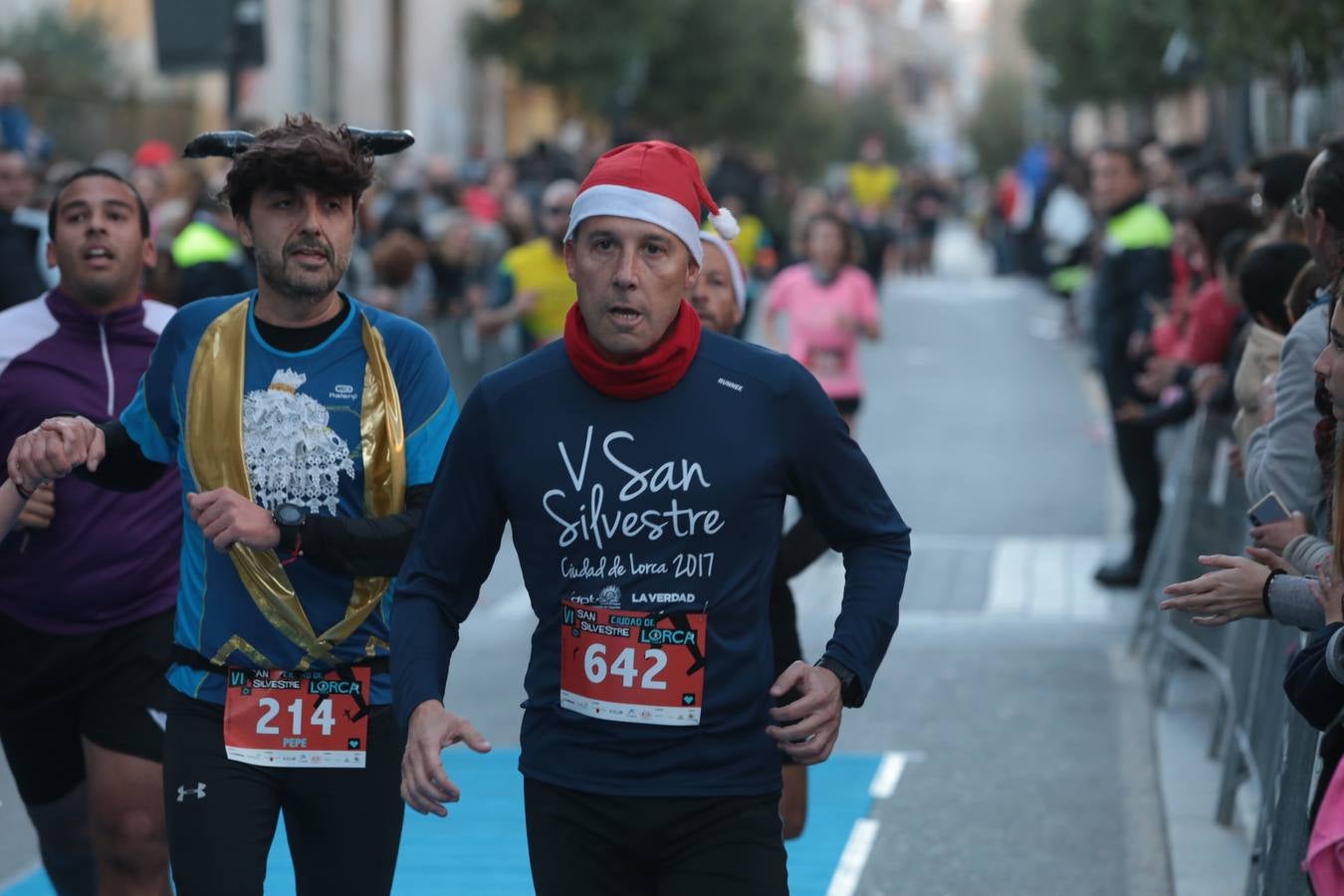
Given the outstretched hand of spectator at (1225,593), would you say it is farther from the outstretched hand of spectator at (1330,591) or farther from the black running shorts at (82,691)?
the black running shorts at (82,691)

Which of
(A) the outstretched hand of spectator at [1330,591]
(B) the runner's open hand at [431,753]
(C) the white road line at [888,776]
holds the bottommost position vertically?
(C) the white road line at [888,776]

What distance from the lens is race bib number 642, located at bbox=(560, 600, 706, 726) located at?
3674 millimetres

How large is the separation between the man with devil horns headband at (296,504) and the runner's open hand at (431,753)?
0.79 metres

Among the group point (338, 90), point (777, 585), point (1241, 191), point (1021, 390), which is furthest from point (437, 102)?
point (777, 585)

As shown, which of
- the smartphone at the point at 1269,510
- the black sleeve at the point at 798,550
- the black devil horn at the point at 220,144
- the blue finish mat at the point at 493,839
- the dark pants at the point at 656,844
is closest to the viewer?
the dark pants at the point at 656,844

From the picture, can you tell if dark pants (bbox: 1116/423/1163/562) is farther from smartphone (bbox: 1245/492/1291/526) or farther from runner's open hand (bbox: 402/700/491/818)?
runner's open hand (bbox: 402/700/491/818)

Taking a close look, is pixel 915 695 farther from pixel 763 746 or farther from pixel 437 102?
pixel 437 102

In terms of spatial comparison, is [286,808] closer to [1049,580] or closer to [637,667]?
[637,667]

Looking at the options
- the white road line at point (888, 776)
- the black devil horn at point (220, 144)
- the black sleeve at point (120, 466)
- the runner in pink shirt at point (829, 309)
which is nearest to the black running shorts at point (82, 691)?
the black sleeve at point (120, 466)

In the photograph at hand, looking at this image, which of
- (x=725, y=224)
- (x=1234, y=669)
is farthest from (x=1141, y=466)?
(x=725, y=224)

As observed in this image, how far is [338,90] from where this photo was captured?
38.2 m

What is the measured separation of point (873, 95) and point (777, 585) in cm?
10155

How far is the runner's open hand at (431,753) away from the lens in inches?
138

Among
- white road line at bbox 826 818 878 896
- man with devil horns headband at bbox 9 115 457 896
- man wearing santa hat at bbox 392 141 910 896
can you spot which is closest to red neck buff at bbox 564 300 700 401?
man wearing santa hat at bbox 392 141 910 896
